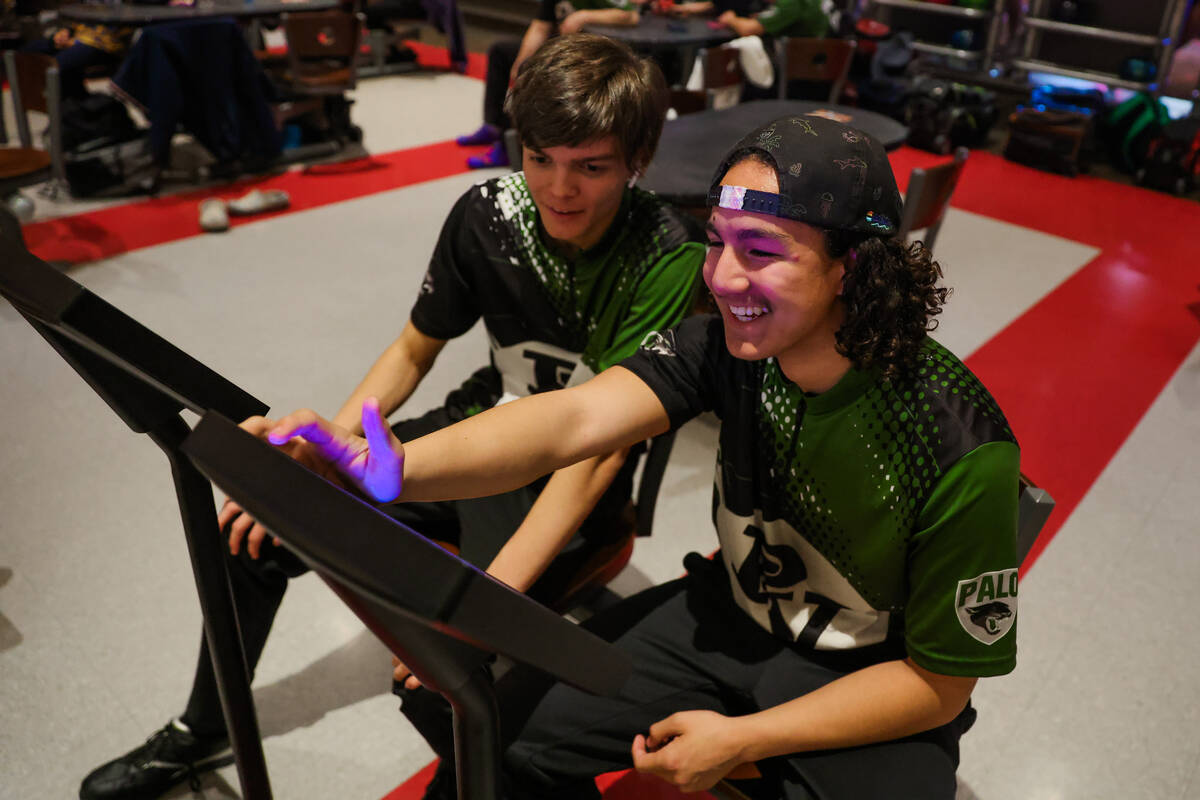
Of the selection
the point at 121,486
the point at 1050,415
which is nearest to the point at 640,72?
the point at 121,486

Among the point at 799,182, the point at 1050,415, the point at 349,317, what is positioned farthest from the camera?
the point at 349,317

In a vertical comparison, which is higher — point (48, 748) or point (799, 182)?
point (799, 182)

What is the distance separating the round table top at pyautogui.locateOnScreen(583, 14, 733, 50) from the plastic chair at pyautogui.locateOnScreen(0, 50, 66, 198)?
2548 millimetres

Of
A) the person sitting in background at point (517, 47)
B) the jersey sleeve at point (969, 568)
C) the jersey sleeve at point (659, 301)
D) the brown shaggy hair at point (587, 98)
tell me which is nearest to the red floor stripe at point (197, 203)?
the person sitting in background at point (517, 47)

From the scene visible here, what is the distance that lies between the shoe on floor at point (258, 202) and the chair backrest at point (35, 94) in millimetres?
786

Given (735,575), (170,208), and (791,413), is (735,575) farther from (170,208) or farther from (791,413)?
(170,208)

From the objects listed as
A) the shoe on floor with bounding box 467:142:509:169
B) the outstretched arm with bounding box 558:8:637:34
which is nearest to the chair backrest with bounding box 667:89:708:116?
the outstretched arm with bounding box 558:8:637:34

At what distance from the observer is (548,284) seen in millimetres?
1582

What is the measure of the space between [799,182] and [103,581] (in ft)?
6.40

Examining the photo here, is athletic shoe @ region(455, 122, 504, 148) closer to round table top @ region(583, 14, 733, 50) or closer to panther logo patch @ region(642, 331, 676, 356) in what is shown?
round table top @ region(583, 14, 733, 50)

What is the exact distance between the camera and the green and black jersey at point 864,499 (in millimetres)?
1030

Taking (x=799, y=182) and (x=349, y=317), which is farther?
(x=349, y=317)

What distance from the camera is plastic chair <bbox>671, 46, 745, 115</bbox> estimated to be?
12.1 ft

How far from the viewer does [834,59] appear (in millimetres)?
4699
